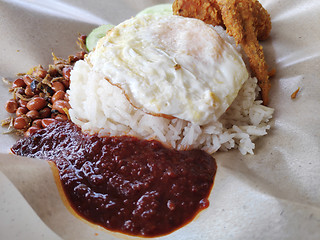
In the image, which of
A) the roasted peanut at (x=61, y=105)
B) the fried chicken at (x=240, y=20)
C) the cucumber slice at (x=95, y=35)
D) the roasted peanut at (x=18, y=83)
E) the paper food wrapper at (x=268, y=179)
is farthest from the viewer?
the cucumber slice at (x=95, y=35)

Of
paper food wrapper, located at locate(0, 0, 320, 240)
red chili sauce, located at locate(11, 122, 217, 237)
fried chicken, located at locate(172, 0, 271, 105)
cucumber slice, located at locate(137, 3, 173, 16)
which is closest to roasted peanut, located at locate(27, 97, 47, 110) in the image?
paper food wrapper, located at locate(0, 0, 320, 240)

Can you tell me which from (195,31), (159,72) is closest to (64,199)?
(159,72)

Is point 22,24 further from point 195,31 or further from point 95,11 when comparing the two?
point 195,31

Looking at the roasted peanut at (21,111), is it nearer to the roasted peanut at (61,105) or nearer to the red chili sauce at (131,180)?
the roasted peanut at (61,105)

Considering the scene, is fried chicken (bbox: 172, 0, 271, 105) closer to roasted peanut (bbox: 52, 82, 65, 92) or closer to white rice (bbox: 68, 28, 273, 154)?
white rice (bbox: 68, 28, 273, 154)

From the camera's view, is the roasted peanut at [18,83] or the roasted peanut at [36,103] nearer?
the roasted peanut at [36,103]

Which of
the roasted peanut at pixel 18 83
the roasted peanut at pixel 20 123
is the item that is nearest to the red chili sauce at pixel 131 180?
the roasted peanut at pixel 20 123
